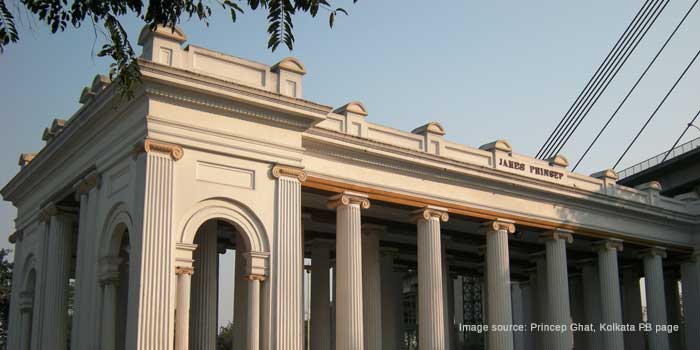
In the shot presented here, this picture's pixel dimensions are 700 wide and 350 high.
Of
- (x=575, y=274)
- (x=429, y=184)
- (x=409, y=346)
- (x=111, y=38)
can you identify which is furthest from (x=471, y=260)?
(x=111, y=38)

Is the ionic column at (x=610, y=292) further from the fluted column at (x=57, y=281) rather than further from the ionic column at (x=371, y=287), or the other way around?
the fluted column at (x=57, y=281)

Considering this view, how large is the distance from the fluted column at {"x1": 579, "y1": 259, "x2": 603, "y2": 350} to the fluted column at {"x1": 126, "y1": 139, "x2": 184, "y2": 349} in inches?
1057

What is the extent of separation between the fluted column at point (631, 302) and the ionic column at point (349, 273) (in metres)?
21.6

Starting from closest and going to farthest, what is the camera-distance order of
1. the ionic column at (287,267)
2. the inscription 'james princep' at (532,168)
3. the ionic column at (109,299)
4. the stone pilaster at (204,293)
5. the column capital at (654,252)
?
1. the ionic column at (109,299)
2. the ionic column at (287,267)
3. the stone pilaster at (204,293)
4. the inscription 'james princep' at (532,168)
5. the column capital at (654,252)

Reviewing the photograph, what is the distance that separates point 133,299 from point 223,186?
435 centimetres

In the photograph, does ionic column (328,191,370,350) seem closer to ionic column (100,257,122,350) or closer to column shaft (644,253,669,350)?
ionic column (100,257,122,350)

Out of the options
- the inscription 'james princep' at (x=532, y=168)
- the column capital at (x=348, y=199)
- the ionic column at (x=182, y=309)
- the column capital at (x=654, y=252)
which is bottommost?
the ionic column at (x=182, y=309)

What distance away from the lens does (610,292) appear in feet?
128

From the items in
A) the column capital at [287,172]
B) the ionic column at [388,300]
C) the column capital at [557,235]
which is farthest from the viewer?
the ionic column at [388,300]

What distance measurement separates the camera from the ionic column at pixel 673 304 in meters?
47.0

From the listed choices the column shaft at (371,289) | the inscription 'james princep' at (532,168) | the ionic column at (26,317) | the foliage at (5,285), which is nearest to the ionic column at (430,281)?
the column shaft at (371,289)

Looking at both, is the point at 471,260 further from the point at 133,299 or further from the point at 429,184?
the point at 133,299

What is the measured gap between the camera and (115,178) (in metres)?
26.2

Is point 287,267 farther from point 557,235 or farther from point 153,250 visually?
point 557,235
